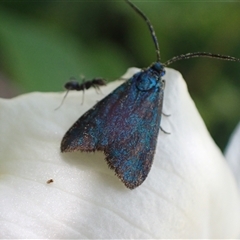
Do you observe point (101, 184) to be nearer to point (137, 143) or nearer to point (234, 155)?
point (137, 143)

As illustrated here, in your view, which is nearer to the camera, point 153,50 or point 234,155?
point 234,155

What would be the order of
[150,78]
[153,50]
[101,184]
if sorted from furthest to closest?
[153,50]
[150,78]
[101,184]

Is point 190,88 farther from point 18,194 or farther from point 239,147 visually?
point 18,194

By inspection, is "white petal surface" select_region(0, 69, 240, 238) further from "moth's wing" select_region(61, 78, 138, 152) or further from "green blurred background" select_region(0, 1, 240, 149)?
"green blurred background" select_region(0, 1, 240, 149)

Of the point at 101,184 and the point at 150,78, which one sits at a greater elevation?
the point at 150,78

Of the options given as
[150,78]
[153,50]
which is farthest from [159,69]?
[153,50]

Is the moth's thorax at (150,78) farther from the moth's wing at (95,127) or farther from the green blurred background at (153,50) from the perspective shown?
the green blurred background at (153,50)

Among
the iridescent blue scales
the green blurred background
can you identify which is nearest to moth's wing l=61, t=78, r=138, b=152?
the iridescent blue scales
